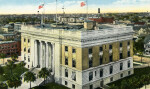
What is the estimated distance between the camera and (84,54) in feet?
190

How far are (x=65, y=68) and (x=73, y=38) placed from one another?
11346 mm

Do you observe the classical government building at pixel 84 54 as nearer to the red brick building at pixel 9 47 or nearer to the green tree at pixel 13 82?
the green tree at pixel 13 82

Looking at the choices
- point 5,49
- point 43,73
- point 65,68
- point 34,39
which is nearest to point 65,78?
point 65,68

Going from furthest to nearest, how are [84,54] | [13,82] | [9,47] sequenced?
[9,47], [84,54], [13,82]

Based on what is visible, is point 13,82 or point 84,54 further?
point 84,54

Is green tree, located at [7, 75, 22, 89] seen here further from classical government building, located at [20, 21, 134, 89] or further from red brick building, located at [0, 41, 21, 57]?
red brick building, located at [0, 41, 21, 57]

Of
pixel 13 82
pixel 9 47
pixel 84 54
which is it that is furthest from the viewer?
pixel 9 47

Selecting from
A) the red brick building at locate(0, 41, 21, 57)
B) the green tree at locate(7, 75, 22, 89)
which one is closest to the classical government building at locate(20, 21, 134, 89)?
the green tree at locate(7, 75, 22, 89)

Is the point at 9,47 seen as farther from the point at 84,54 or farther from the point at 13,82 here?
the point at 84,54

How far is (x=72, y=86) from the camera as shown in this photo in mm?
61812

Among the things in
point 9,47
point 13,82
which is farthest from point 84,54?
point 9,47

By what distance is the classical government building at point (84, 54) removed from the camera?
192ft

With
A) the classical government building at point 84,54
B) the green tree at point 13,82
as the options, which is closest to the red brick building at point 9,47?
the classical government building at point 84,54

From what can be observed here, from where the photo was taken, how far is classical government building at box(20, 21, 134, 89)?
58.5 meters
